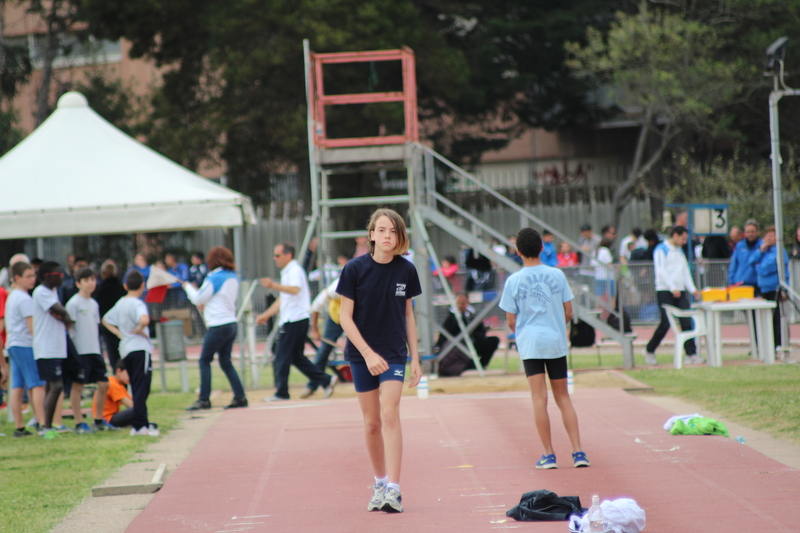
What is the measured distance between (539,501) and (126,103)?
26484 mm

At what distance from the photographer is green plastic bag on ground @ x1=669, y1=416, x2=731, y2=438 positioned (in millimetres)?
8141

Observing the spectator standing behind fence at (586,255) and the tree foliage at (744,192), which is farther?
the tree foliage at (744,192)

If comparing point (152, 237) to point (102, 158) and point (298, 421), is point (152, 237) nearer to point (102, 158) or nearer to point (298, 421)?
point (102, 158)

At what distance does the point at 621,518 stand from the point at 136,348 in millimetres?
5731

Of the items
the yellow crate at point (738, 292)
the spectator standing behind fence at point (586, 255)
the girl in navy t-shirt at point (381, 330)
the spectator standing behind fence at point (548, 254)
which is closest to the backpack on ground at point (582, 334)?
the yellow crate at point (738, 292)

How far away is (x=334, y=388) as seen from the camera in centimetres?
1253

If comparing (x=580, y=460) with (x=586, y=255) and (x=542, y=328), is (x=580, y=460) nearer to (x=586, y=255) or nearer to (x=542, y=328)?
(x=542, y=328)

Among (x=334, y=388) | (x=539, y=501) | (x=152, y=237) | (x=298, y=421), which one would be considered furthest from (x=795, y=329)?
(x=152, y=237)

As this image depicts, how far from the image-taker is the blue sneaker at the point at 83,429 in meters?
9.88

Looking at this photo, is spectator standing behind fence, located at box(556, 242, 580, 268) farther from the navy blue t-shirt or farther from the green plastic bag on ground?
the navy blue t-shirt

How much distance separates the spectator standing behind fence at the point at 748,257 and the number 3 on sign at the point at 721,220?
3.29 ft

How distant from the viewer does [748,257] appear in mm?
14359

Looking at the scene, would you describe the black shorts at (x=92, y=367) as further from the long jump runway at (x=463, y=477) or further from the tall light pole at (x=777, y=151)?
the tall light pole at (x=777, y=151)

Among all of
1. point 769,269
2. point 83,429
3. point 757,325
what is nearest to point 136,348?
point 83,429
